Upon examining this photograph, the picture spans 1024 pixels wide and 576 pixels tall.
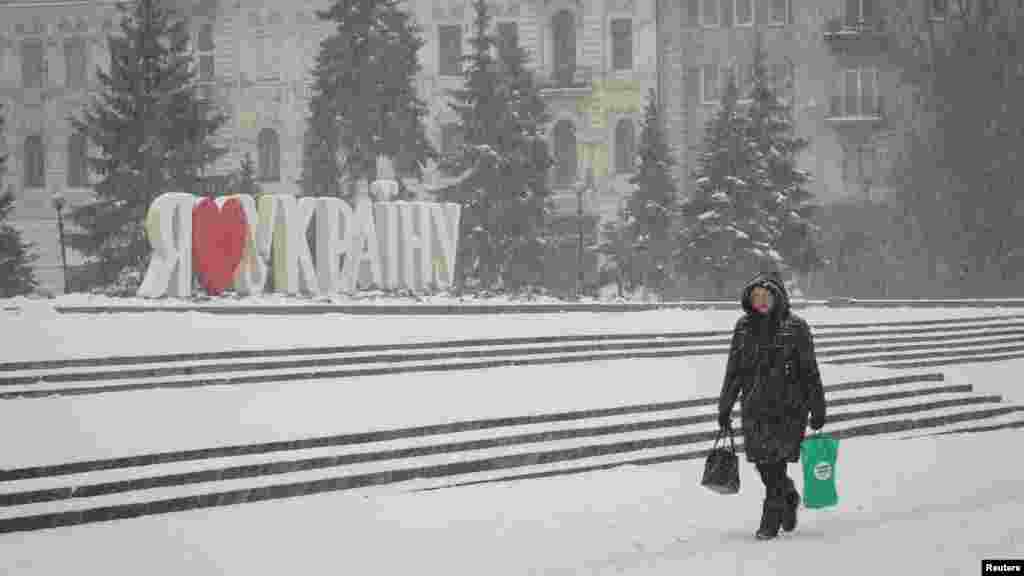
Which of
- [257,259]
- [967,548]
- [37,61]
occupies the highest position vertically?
[37,61]

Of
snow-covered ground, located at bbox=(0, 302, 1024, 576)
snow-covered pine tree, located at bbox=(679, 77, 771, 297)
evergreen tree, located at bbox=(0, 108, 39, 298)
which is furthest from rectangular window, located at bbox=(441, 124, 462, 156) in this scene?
snow-covered ground, located at bbox=(0, 302, 1024, 576)

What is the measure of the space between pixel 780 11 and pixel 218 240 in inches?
1145

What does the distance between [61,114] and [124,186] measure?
15067 mm

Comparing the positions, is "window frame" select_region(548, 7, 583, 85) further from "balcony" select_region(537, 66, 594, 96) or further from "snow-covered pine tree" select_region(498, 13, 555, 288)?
"snow-covered pine tree" select_region(498, 13, 555, 288)

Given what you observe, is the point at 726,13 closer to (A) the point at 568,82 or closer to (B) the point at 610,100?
(B) the point at 610,100

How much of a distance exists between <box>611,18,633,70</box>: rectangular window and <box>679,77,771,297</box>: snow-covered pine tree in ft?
39.0

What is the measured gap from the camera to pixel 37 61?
167ft

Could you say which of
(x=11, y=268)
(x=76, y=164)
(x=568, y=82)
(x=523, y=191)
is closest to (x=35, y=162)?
(x=76, y=164)

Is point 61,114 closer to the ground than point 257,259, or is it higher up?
higher up

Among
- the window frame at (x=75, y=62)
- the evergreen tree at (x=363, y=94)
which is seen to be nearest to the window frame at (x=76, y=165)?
the window frame at (x=75, y=62)

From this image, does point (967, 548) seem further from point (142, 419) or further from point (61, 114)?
point (61, 114)

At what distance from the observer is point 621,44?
48.1m

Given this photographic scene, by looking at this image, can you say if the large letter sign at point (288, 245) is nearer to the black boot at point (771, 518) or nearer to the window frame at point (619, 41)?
the black boot at point (771, 518)

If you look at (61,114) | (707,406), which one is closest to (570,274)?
(61,114)
